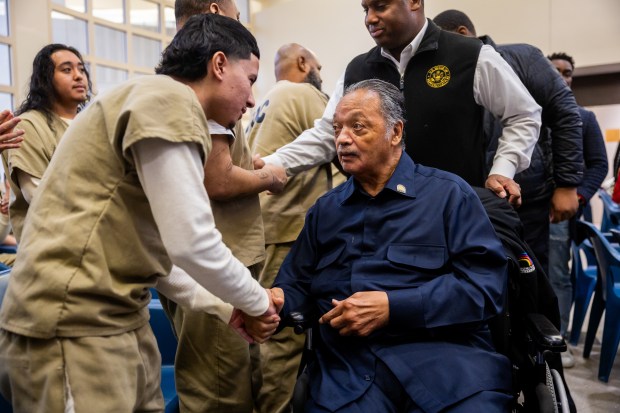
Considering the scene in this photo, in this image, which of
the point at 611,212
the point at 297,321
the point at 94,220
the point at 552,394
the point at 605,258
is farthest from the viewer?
the point at 611,212

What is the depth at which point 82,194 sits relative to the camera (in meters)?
1.12

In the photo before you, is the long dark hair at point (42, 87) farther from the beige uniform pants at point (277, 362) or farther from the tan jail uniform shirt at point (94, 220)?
the tan jail uniform shirt at point (94, 220)

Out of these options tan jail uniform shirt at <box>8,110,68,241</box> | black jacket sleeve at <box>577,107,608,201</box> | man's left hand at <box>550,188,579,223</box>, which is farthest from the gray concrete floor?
tan jail uniform shirt at <box>8,110,68,241</box>

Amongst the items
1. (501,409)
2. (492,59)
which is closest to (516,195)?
(492,59)

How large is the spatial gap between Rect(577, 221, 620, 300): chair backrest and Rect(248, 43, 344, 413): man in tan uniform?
146 centimetres

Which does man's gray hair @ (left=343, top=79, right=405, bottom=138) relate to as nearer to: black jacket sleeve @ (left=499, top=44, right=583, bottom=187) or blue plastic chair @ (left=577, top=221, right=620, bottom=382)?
black jacket sleeve @ (left=499, top=44, right=583, bottom=187)

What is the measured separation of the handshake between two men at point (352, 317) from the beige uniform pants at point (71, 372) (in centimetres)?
34

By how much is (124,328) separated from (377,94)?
1.01 m

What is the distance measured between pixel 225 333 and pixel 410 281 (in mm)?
573

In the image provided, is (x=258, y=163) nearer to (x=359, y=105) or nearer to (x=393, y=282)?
(x=359, y=105)

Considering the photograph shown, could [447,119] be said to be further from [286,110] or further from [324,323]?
[324,323]

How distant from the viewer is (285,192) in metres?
2.47

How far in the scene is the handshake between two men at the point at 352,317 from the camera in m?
1.50

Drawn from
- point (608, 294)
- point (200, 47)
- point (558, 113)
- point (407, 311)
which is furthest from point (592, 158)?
point (200, 47)
